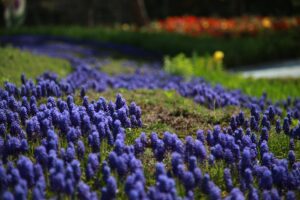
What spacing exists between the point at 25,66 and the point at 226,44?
312 inches

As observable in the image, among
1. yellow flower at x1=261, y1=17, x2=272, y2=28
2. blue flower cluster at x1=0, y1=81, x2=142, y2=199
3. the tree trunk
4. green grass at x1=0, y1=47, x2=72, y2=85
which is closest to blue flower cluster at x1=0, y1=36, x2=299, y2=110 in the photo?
green grass at x1=0, y1=47, x2=72, y2=85

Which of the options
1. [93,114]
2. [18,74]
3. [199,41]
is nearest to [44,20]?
[199,41]

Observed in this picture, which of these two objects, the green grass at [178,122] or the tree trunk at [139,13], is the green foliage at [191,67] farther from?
the tree trunk at [139,13]

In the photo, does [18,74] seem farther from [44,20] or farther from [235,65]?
[44,20]

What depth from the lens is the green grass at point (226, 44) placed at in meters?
15.1

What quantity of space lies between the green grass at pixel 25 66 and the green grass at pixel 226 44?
5.10 meters

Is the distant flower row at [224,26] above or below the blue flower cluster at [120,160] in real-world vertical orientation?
below

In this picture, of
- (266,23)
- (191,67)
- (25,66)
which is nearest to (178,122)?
(25,66)

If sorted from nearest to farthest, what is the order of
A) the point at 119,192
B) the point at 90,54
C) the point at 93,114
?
the point at 119,192 < the point at 93,114 < the point at 90,54

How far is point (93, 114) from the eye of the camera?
16.0ft

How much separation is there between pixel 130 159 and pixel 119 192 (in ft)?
0.81

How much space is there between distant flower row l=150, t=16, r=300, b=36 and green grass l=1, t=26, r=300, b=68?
62 cm

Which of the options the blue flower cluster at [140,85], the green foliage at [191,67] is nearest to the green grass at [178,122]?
the blue flower cluster at [140,85]

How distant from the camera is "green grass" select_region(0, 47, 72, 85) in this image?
809 cm
